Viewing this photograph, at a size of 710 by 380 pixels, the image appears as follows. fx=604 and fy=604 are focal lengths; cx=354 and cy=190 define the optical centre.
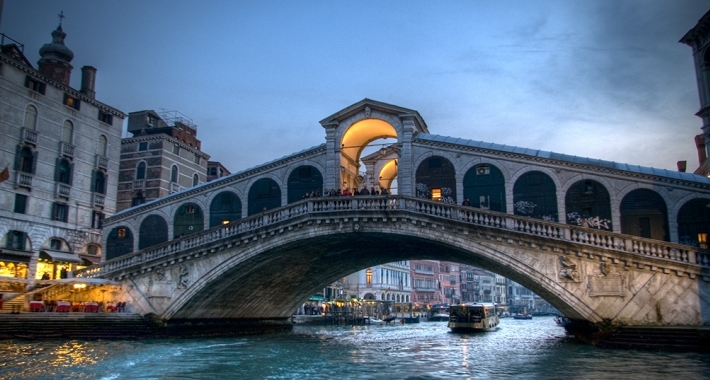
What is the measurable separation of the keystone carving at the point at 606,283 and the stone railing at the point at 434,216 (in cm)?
100

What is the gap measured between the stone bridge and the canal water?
11.7 feet

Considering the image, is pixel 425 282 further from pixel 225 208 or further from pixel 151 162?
pixel 225 208

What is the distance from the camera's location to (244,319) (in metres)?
42.2

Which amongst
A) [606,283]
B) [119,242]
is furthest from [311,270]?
[606,283]

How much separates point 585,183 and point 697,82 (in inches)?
282

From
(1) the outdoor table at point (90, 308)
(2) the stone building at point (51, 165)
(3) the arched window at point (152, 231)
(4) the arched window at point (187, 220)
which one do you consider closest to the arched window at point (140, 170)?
(2) the stone building at point (51, 165)

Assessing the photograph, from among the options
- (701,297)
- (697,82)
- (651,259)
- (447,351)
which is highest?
(697,82)

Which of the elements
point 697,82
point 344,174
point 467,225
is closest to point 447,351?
point 467,225

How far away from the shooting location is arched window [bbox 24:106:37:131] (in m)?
40.5

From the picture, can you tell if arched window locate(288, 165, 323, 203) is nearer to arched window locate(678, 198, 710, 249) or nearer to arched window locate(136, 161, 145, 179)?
arched window locate(678, 198, 710, 249)

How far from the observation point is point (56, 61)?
149ft

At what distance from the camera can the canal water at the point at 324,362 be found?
18.4 m

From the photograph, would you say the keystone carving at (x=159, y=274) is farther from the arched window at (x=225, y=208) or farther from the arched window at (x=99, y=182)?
the arched window at (x=99, y=182)

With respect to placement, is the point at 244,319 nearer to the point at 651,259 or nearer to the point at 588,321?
the point at 588,321
